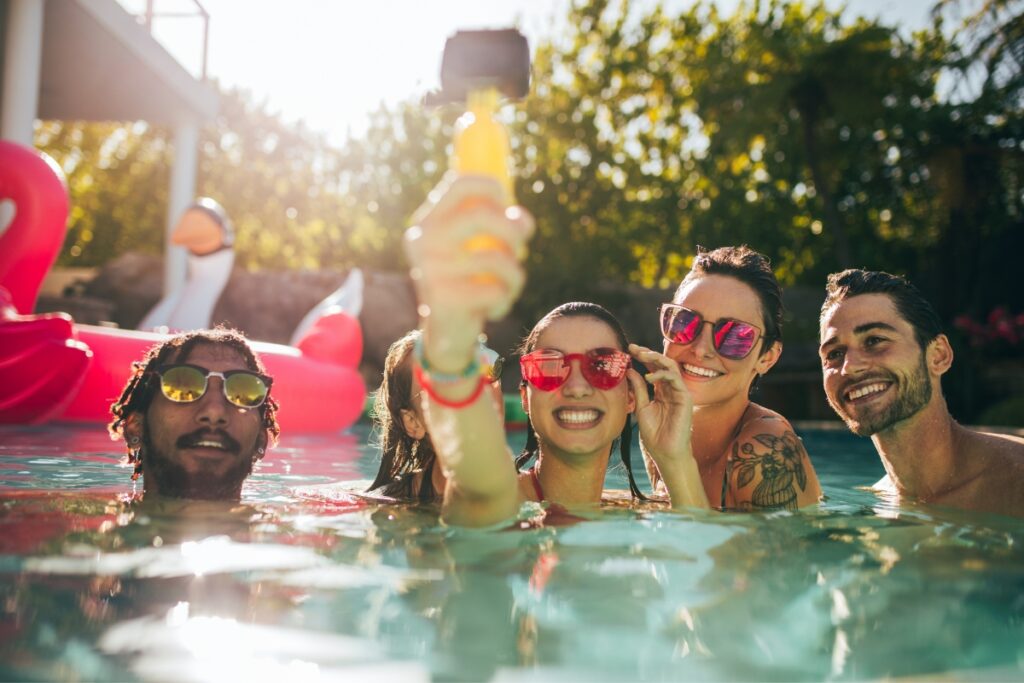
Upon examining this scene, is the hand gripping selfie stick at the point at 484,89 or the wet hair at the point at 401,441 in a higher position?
the hand gripping selfie stick at the point at 484,89

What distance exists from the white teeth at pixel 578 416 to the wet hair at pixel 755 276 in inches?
45.5

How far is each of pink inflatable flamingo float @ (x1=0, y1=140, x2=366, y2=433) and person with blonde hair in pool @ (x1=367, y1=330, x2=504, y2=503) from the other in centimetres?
379

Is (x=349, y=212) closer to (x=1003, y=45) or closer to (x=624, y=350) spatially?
(x=1003, y=45)

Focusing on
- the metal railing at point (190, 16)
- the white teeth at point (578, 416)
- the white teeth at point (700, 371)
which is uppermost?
the metal railing at point (190, 16)

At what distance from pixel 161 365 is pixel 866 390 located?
3075mm

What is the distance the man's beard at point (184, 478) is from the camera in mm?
3595

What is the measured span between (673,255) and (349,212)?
13719 mm

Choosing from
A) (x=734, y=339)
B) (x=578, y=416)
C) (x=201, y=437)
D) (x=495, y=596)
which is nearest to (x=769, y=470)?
(x=734, y=339)

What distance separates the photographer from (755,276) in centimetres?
435

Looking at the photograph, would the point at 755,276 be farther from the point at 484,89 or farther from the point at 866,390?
the point at 484,89

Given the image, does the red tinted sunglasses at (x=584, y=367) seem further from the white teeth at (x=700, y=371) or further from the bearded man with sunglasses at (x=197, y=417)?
the bearded man with sunglasses at (x=197, y=417)

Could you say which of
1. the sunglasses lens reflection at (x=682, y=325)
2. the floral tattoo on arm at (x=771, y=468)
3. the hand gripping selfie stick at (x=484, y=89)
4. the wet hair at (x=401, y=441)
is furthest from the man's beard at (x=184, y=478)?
the hand gripping selfie stick at (x=484, y=89)

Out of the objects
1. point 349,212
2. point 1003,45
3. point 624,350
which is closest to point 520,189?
point 1003,45

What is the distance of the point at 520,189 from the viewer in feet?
73.6
